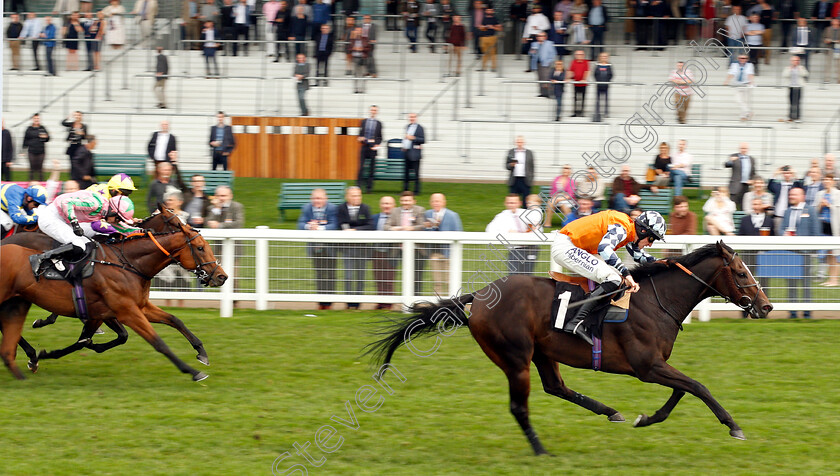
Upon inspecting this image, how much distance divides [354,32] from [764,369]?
10.7 metres

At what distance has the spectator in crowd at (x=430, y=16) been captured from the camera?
1784cm

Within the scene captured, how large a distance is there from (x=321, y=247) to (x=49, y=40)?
10628 mm

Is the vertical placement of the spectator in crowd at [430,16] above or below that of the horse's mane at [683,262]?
above

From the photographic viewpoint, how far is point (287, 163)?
52.0 feet

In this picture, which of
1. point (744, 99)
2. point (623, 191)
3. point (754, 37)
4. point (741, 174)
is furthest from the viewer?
point (754, 37)

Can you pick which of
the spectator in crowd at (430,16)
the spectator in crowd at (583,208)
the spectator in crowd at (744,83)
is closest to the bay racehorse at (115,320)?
the spectator in crowd at (583,208)

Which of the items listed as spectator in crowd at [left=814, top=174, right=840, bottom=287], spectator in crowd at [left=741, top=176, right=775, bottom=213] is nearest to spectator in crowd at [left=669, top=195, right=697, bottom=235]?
spectator in crowd at [left=741, top=176, right=775, bottom=213]

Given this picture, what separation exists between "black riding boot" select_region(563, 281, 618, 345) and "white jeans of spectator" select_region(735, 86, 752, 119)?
10118 millimetres

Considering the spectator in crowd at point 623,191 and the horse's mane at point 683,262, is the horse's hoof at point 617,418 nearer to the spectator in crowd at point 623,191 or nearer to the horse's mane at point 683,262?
the horse's mane at point 683,262

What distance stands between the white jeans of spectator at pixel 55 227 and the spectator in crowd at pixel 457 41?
10.4 metres

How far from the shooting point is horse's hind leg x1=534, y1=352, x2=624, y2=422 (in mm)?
6332

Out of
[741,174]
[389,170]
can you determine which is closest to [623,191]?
[741,174]

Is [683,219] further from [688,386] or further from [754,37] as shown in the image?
[754,37]

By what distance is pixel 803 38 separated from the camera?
1614 cm
